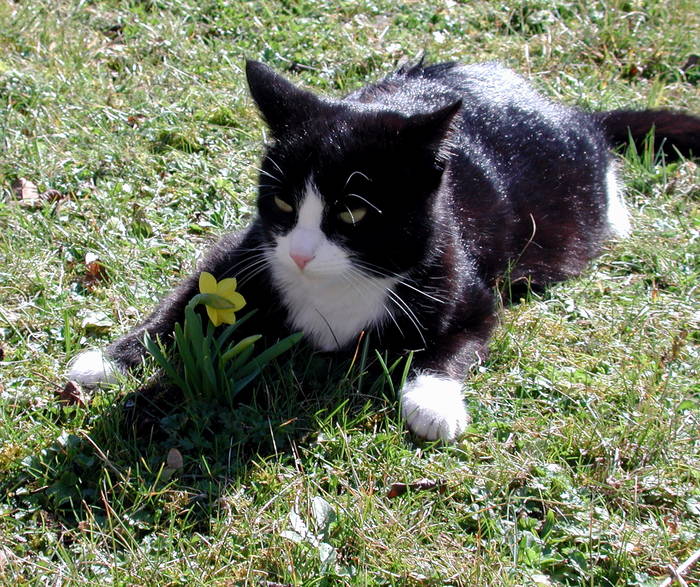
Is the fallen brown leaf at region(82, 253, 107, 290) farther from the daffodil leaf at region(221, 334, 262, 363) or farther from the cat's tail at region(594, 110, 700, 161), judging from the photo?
the cat's tail at region(594, 110, 700, 161)

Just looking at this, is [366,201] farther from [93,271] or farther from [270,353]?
[93,271]

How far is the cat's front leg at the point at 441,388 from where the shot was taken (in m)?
2.51

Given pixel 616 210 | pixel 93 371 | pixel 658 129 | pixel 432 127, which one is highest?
pixel 432 127

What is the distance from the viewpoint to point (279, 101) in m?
2.62

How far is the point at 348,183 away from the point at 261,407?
745mm

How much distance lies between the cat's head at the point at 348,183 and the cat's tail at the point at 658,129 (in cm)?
177

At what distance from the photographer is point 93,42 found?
4.57m

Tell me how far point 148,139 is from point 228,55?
95cm

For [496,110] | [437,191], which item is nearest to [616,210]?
[496,110]

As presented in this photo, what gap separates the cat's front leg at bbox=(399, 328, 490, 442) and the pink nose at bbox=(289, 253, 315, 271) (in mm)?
534

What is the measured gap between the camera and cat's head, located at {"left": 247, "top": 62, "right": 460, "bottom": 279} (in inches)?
95.9

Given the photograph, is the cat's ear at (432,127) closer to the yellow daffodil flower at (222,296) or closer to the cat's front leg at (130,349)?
the yellow daffodil flower at (222,296)

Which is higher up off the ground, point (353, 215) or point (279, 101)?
point (279, 101)

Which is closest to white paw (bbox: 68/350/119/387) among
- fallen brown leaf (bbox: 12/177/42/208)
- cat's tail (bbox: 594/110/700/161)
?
fallen brown leaf (bbox: 12/177/42/208)
